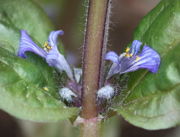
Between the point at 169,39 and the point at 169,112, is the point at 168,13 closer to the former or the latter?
the point at 169,39

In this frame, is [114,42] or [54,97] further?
[114,42]

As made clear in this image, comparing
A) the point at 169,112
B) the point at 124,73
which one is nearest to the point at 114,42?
the point at 124,73

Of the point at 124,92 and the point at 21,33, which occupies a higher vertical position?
the point at 21,33

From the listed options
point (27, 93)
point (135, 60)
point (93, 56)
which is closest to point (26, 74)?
point (27, 93)

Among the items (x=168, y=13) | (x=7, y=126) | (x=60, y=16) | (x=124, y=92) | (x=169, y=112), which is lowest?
(x=7, y=126)

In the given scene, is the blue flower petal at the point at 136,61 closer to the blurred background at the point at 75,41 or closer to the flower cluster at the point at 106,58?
the flower cluster at the point at 106,58

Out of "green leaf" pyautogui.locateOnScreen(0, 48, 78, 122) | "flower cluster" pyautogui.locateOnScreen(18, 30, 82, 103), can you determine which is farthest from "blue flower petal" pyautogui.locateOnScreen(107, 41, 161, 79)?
"green leaf" pyautogui.locateOnScreen(0, 48, 78, 122)
